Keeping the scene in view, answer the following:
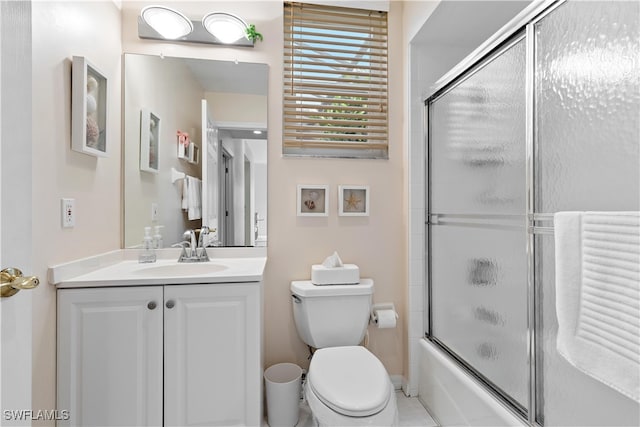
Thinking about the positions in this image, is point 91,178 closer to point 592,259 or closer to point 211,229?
point 211,229

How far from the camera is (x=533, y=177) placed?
1.09 m

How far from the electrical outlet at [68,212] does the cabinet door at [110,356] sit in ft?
0.86

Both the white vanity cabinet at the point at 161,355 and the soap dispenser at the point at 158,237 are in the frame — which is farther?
the soap dispenser at the point at 158,237

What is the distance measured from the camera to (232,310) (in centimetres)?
139

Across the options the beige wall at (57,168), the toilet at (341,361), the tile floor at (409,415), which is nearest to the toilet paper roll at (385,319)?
the toilet at (341,361)

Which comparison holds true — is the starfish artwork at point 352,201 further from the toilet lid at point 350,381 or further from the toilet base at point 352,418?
the toilet base at point 352,418

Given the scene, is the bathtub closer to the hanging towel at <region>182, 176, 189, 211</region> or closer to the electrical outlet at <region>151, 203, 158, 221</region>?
the hanging towel at <region>182, 176, 189, 211</region>

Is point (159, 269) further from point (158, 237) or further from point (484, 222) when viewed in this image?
point (484, 222)

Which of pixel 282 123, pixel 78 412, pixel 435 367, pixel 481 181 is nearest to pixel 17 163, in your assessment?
pixel 78 412

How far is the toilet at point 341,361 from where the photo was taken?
46.9 inches

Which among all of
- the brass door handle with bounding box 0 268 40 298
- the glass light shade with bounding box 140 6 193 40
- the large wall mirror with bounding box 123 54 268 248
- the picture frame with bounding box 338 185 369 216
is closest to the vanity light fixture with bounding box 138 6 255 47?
the glass light shade with bounding box 140 6 193 40

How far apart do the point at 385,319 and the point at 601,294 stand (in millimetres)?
1199

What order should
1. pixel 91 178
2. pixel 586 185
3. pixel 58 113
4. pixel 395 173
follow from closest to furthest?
pixel 586 185 → pixel 58 113 → pixel 91 178 → pixel 395 173

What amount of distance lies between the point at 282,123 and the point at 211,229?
Result: 75cm
